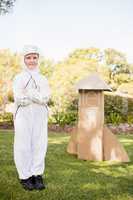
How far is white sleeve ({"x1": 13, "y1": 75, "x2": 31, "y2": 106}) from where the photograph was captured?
19.1ft

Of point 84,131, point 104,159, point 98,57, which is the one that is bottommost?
point 104,159

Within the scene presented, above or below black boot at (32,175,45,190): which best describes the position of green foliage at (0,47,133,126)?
above

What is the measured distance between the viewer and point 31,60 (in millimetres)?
5965

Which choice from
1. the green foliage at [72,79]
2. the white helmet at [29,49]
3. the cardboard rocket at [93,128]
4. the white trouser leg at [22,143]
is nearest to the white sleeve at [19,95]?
the white trouser leg at [22,143]

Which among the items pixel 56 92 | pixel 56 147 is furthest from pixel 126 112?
pixel 56 147

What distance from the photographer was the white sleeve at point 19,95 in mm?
5809

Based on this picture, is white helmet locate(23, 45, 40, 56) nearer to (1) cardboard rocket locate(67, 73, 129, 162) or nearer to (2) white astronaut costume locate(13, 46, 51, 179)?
(2) white astronaut costume locate(13, 46, 51, 179)

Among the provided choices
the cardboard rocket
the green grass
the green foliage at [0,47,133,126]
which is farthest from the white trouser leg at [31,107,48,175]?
the green foliage at [0,47,133,126]

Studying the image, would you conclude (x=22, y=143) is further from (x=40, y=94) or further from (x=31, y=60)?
(x=31, y=60)

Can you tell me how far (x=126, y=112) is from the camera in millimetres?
24062

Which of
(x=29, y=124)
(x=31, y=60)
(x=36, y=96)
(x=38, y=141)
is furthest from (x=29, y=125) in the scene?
(x=31, y=60)

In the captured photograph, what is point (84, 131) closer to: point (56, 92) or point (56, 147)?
point (56, 147)

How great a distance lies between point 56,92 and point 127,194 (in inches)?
751

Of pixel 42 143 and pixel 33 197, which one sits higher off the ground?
pixel 42 143
